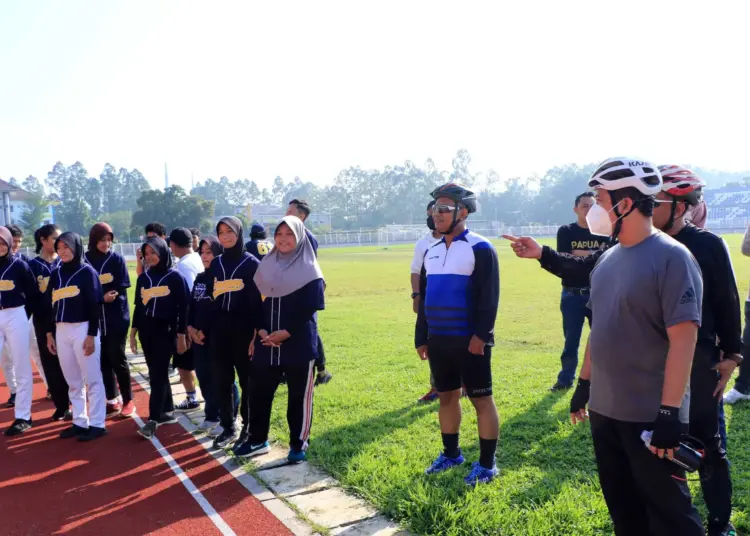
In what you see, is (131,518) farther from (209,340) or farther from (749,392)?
(749,392)

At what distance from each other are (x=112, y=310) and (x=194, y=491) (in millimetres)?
2822

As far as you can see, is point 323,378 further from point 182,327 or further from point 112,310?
point 112,310

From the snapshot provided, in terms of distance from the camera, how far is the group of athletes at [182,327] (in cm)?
511

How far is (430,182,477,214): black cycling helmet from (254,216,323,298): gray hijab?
1.29 m

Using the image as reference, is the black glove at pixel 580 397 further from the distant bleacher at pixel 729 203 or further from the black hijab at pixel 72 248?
the distant bleacher at pixel 729 203

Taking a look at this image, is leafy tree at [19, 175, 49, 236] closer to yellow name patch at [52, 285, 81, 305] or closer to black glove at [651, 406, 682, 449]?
yellow name patch at [52, 285, 81, 305]

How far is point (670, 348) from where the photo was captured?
94.7 inches


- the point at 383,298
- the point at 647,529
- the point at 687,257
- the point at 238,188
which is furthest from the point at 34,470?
the point at 238,188

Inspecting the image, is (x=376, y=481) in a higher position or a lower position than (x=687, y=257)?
lower

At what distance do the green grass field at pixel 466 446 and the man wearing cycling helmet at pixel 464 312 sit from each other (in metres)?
0.36

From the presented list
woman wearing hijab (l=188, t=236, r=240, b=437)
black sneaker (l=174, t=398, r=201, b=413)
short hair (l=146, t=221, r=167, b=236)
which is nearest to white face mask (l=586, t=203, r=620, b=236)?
woman wearing hijab (l=188, t=236, r=240, b=437)

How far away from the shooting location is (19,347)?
6.32 meters

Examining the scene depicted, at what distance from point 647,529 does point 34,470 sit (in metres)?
4.96

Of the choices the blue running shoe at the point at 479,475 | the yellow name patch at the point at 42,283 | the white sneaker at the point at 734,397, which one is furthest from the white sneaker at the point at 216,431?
the white sneaker at the point at 734,397
